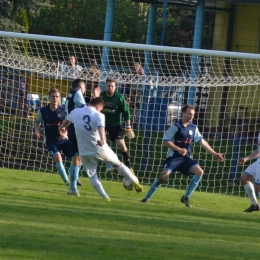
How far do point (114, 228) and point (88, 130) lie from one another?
10.3 feet

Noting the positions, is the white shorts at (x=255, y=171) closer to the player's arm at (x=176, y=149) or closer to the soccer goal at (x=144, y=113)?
the player's arm at (x=176, y=149)

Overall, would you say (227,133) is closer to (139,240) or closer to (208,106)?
(208,106)

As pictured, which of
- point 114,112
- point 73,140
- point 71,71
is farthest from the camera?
point 71,71

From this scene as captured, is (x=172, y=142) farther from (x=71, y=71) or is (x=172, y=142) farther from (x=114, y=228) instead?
(x=71, y=71)

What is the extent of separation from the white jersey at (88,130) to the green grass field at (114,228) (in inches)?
30.2

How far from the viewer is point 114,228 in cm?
920

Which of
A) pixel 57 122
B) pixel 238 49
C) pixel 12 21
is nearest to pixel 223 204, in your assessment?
pixel 57 122

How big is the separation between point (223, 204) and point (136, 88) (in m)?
6.73

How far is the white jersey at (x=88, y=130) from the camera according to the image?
39.6 ft

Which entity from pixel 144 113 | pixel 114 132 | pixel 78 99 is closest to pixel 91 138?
pixel 78 99

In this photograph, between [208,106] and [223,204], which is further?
[208,106]

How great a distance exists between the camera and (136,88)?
20.7m

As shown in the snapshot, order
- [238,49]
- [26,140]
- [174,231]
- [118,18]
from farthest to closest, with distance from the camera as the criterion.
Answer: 1. [118,18]
2. [238,49]
3. [26,140]
4. [174,231]

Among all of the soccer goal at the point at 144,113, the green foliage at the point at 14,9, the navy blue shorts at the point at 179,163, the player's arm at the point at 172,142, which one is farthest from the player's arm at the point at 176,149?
the green foliage at the point at 14,9
